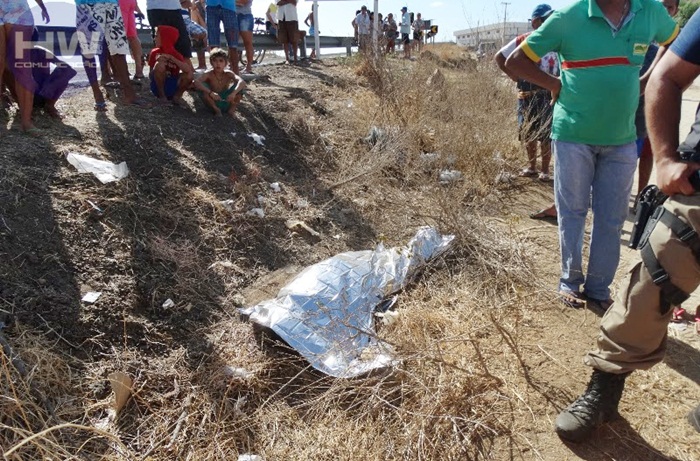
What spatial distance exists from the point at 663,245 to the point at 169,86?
4.56 metres

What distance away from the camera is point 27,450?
68.1 inches

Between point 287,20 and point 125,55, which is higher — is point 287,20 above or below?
above

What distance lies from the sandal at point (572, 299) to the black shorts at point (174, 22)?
419 centimetres

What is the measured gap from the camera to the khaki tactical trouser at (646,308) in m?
1.51

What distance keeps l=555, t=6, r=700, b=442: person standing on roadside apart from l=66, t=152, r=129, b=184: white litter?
299 cm

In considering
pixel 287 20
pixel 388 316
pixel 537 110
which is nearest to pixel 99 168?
pixel 388 316

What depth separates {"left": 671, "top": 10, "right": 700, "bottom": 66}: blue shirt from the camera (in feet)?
4.87

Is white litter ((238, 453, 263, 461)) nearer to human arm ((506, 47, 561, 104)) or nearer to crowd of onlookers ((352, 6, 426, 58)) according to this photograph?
human arm ((506, 47, 561, 104))

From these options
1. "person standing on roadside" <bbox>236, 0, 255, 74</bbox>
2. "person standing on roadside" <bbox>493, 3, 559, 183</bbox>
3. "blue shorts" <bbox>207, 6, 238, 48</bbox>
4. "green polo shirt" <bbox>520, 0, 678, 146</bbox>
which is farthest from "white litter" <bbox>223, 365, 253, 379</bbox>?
"person standing on roadside" <bbox>236, 0, 255, 74</bbox>

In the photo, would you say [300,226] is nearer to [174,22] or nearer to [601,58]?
[601,58]

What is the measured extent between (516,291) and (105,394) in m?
2.16

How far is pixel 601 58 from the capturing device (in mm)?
2334

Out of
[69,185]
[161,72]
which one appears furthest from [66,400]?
[161,72]

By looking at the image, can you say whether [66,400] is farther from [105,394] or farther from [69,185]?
[69,185]
